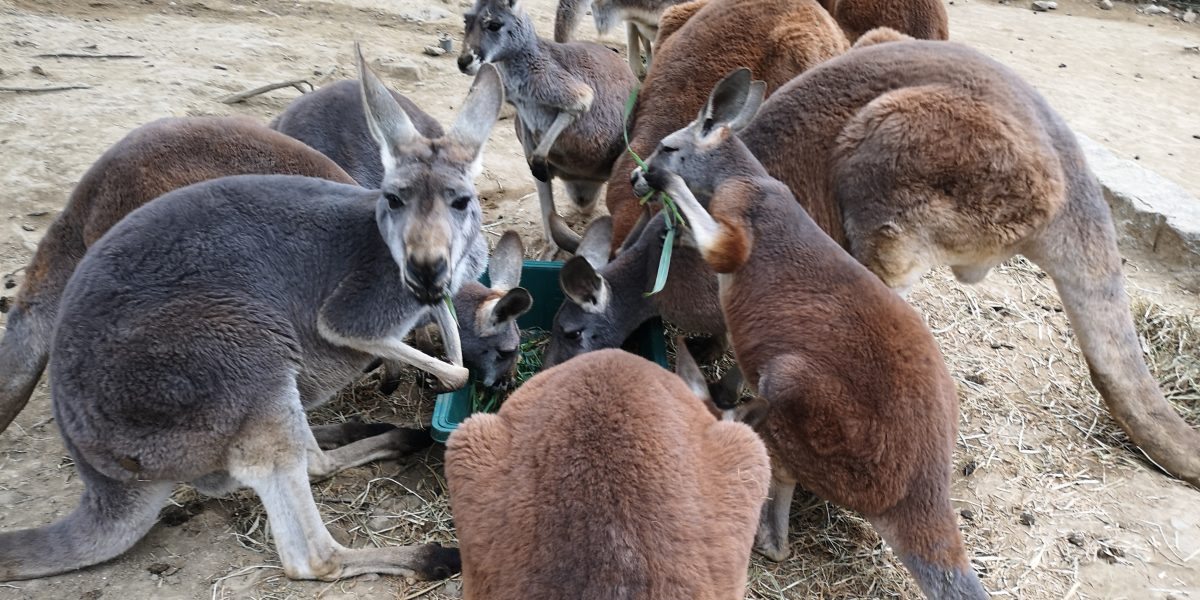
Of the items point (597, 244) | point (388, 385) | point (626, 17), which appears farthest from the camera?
point (626, 17)

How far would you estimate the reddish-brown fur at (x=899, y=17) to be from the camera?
Answer: 571 cm

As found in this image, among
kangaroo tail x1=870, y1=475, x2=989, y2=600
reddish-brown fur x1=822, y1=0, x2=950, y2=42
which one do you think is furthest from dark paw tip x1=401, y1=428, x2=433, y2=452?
reddish-brown fur x1=822, y1=0, x2=950, y2=42

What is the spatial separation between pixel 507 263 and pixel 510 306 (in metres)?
Result: 0.53

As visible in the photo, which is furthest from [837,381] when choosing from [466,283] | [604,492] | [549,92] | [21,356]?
[21,356]

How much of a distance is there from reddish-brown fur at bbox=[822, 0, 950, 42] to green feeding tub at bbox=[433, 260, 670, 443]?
2.80 meters

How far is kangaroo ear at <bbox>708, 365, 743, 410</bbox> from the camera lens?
3360 millimetres

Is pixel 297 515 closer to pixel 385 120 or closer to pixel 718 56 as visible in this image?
pixel 385 120

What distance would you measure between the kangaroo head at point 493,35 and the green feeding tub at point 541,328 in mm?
1381

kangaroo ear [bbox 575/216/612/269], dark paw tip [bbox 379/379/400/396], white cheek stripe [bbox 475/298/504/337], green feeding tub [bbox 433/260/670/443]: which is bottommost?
dark paw tip [bbox 379/379/400/396]

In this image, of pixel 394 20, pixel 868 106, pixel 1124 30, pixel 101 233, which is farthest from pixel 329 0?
pixel 1124 30

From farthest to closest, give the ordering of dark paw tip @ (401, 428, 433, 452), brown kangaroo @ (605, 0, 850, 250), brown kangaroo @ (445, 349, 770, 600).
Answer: brown kangaroo @ (605, 0, 850, 250), dark paw tip @ (401, 428, 433, 452), brown kangaroo @ (445, 349, 770, 600)

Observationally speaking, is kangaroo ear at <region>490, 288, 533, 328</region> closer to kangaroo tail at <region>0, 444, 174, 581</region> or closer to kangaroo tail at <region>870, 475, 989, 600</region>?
kangaroo tail at <region>0, 444, 174, 581</region>

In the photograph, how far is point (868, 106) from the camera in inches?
163

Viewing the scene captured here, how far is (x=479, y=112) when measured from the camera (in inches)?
136
